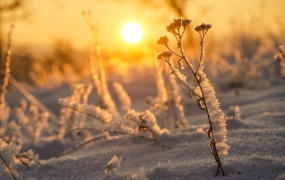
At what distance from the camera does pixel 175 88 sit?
2480 millimetres

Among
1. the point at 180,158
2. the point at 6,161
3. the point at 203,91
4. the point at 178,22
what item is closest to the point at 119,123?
the point at 180,158

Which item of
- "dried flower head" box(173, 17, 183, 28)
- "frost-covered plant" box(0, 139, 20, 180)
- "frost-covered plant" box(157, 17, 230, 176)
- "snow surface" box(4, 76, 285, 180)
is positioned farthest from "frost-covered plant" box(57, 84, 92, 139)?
"dried flower head" box(173, 17, 183, 28)

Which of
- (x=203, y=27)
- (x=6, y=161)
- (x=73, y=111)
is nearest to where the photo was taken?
(x=203, y=27)

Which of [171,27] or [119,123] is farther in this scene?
[119,123]

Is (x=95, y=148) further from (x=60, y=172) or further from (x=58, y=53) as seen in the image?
(x=58, y=53)

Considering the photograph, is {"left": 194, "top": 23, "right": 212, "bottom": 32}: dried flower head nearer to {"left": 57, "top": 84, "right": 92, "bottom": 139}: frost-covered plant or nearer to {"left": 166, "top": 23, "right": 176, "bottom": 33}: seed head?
{"left": 166, "top": 23, "right": 176, "bottom": 33}: seed head

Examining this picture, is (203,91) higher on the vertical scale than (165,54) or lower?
lower

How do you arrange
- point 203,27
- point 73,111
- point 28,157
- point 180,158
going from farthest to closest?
point 73,111 < point 28,157 < point 180,158 < point 203,27

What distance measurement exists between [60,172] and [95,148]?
1.46 ft

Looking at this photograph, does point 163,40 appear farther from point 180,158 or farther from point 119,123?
point 119,123

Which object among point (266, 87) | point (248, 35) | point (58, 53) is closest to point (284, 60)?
point (266, 87)

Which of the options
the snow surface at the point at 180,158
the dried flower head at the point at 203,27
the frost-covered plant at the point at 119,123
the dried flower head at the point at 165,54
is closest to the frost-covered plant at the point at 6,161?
the snow surface at the point at 180,158

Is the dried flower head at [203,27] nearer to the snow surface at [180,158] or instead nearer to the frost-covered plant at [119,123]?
the snow surface at [180,158]

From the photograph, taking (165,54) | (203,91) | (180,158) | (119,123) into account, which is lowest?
(180,158)
